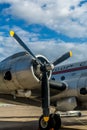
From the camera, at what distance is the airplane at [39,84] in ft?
43.5

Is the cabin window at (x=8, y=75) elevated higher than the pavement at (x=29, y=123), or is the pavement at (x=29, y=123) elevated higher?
the cabin window at (x=8, y=75)

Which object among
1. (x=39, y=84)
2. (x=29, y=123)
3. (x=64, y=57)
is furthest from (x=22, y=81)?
(x=29, y=123)

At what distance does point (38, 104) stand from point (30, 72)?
504 cm

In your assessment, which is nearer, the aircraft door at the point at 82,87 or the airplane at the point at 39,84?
the airplane at the point at 39,84

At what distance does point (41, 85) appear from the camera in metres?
13.9

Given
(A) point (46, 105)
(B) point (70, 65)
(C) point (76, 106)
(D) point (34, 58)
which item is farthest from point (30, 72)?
(B) point (70, 65)

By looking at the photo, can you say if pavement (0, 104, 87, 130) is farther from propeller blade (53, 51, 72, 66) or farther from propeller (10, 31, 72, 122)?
propeller blade (53, 51, 72, 66)

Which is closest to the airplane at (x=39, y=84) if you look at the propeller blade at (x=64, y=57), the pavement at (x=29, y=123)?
the propeller blade at (x=64, y=57)

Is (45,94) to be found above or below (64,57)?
below

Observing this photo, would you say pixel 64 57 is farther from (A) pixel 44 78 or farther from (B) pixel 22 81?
(B) pixel 22 81

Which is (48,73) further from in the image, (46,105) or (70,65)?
(70,65)

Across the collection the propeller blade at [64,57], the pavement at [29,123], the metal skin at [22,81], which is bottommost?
the pavement at [29,123]

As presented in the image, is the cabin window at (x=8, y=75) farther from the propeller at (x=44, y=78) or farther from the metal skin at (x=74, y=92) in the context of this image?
the metal skin at (x=74, y=92)

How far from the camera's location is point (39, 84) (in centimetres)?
1373
